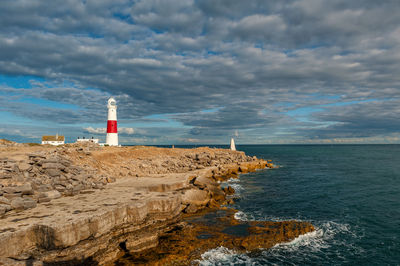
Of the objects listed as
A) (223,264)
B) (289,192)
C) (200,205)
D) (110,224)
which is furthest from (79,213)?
(289,192)

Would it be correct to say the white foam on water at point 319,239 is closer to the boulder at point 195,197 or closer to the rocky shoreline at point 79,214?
the rocky shoreline at point 79,214

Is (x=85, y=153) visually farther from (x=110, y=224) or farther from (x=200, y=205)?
(x=110, y=224)

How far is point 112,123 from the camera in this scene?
48906mm

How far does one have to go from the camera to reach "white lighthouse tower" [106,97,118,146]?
48.5m

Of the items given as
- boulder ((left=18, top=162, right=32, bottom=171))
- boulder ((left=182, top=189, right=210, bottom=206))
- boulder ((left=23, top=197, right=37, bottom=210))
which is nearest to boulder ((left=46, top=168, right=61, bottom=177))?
boulder ((left=18, top=162, right=32, bottom=171))

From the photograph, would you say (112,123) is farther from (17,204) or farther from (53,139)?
(17,204)

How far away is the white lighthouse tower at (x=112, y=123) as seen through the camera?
48544 millimetres

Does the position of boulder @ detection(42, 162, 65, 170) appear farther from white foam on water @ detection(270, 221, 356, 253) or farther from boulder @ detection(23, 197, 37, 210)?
Result: white foam on water @ detection(270, 221, 356, 253)

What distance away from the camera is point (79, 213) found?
464 inches

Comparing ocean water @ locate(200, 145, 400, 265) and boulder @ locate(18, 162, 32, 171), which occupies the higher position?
boulder @ locate(18, 162, 32, 171)

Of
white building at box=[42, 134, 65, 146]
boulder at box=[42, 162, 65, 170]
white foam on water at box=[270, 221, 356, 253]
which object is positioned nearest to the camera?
white foam on water at box=[270, 221, 356, 253]

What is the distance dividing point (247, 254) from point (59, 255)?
9.24 metres

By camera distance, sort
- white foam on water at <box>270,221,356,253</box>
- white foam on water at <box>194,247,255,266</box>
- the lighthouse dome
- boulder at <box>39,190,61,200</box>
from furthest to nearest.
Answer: the lighthouse dome
boulder at <box>39,190,61,200</box>
white foam on water at <box>270,221,356,253</box>
white foam on water at <box>194,247,255,266</box>

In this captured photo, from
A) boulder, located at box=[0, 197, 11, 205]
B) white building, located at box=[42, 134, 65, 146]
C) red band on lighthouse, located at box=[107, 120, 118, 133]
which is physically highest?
red band on lighthouse, located at box=[107, 120, 118, 133]
